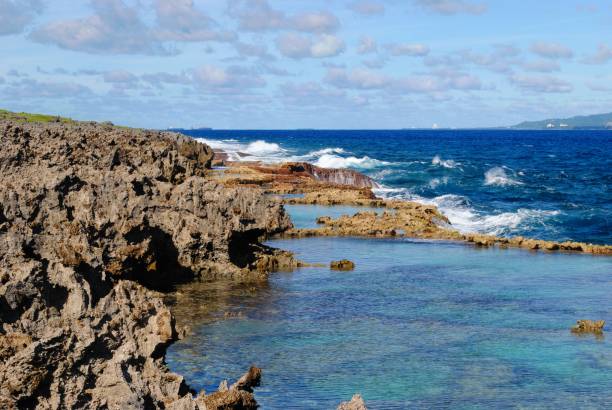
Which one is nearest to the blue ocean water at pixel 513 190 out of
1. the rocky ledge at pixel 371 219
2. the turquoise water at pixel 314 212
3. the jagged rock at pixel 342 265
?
the rocky ledge at pixel 371 219

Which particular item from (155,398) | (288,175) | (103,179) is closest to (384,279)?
(103,179)

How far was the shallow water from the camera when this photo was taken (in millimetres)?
18484

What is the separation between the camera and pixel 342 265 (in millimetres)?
34031

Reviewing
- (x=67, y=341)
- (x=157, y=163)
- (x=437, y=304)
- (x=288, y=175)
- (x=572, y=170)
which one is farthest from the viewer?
(x=572, y=170)

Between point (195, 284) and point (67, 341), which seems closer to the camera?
point (67, 341)

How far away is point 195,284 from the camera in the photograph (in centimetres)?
2903

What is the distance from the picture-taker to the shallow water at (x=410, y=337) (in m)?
18.5

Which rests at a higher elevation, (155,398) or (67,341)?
(67,341)

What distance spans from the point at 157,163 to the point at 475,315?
18499mm

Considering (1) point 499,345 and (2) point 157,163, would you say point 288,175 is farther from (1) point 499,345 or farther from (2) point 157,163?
(1) point 499,345

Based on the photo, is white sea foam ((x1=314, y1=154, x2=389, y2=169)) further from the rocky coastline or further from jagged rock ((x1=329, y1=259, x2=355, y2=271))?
jagged rock ((x1=329, y1=259, x2=355, y2=271))

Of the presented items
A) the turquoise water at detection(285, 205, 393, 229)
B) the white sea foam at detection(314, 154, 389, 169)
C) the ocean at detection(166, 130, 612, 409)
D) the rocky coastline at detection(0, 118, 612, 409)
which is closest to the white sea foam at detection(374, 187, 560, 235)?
the rocky coastline at detection(0, 118, 612, 409)

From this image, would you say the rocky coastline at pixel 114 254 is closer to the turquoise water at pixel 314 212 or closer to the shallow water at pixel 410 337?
the shallow water at pixel 410 337

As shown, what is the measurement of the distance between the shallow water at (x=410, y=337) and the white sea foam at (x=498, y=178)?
57.5 m
